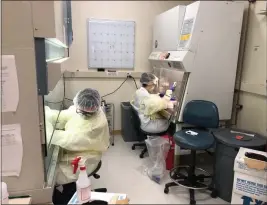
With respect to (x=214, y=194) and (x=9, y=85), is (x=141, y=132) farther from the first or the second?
(x=9, y=85)

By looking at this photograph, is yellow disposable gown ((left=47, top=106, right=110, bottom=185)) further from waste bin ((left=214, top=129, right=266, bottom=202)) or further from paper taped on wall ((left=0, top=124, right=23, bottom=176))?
waste bin ((left=214, top=129, right=266, bottom=202))

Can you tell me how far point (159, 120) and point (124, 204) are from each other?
193cm

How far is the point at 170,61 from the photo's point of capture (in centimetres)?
254

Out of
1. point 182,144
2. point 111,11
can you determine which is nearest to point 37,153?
point 182,144

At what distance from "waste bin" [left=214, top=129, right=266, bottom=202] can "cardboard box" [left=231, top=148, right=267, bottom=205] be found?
0.11 m

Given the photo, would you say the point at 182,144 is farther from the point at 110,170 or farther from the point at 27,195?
the point at 27,195

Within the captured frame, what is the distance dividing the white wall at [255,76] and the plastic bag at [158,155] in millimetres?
977

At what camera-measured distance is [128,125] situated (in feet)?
11.3

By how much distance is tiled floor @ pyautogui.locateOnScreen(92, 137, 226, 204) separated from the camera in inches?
82.2

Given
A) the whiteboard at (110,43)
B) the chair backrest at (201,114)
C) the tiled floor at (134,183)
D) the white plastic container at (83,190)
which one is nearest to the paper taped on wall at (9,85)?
the white plastic container at (83,190)

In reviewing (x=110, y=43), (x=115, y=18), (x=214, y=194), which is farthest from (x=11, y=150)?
(x=115, y=18)

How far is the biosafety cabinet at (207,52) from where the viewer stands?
2262 millimetres

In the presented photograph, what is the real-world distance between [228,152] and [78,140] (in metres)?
1.36

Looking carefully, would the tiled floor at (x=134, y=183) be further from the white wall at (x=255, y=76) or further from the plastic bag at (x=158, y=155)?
the white wall at (x=255, y=76)
